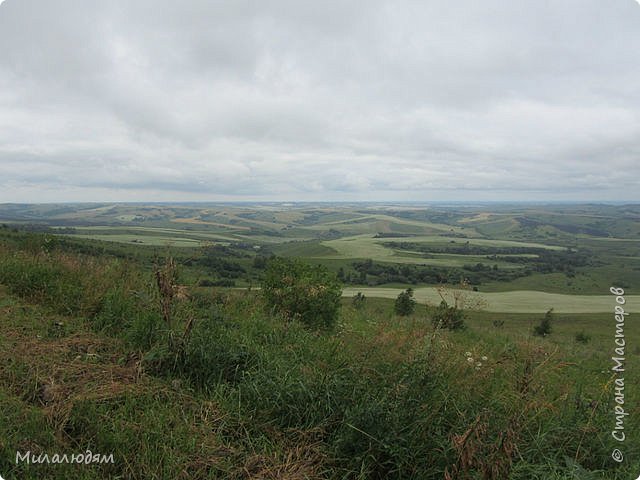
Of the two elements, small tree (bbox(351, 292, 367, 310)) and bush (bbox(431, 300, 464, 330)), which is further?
small tree (bbox(351, 292, 367, 310))

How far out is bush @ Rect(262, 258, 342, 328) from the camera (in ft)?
24.7

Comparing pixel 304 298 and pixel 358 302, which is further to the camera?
pixel 358 302

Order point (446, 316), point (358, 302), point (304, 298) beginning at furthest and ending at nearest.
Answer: point (358, 302)
point (304, 298)
point (446, 316)

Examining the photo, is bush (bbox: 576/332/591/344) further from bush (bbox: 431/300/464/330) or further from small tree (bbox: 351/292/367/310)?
small tree (bbox: 351/292/367/310)

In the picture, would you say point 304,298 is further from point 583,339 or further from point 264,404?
point 583,339

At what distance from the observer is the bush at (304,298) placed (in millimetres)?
7525

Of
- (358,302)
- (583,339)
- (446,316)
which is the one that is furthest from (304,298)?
(583,339)

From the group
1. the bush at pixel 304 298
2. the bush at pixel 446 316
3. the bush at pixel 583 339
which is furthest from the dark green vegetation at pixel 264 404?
the bush at pixel 583 339

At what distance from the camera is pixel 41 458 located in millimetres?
2678

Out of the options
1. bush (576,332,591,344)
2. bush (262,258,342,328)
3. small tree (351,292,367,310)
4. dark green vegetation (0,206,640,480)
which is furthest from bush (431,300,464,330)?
bush (576,332,591,344)

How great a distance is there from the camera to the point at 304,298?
763 cm

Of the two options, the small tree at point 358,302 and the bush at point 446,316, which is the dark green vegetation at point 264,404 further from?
the small tree at point 358,302

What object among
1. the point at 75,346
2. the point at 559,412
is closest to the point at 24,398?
the point at 75,346

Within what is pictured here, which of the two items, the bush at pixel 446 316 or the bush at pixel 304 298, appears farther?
the bush at pixel 304 298
